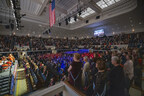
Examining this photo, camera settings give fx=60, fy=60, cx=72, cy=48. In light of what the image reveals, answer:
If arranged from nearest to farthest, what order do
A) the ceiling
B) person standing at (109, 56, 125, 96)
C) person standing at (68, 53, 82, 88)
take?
1. person standing at (109, 56, 125, 96)
2. person standing at (68, 53, 82, 88)
3. the ceiling

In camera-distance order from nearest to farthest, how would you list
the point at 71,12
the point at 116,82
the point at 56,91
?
the point at 56,91 < the point at 116,82 < the point at 71,12

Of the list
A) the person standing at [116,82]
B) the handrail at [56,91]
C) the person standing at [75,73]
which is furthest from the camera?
the person standing at [75,73]

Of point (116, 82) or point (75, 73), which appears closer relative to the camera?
point (116, 82)

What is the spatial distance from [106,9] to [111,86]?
11365 millimetres

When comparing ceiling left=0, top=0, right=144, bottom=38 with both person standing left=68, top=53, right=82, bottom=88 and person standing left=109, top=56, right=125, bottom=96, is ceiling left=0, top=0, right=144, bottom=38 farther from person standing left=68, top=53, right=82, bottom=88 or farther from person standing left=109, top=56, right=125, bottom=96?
person standing left=109, top=56, right=125, bottom=96

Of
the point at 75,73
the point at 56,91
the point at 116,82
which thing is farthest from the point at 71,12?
the point at 56,91

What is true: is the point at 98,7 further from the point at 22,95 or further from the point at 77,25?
the point at 22,95

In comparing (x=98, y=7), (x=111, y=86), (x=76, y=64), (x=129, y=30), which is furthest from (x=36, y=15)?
(x=129, y=30)

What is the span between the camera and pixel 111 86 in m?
1.27

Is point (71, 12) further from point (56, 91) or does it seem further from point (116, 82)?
point (56, 91)

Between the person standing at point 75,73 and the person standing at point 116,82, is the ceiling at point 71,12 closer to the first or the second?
the person standing at point 75,73

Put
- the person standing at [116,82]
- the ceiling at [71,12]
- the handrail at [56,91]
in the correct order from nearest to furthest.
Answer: the handrail at [56,91]
the person standing at [116,82]
the ceiling at [71,12]

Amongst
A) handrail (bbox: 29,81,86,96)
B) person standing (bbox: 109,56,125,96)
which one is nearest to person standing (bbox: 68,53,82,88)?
handrail (bbox: 29,81,86,96)

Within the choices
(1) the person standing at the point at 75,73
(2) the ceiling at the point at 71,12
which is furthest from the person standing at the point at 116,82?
(2) the ceiling at the point at 71,12
